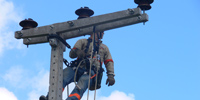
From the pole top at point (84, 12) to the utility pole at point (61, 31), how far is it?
0.31m

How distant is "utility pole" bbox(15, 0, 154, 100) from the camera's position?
31.2ft

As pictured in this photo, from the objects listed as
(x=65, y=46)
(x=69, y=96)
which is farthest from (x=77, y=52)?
(x=69, y=96)

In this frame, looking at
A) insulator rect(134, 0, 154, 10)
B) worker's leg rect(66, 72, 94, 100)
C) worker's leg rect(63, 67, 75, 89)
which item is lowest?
worker's leg rect(66, 72, 94, 100)

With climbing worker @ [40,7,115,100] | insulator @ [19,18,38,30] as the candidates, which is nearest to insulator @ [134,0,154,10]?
climbing worker @ [40,7,115,100]

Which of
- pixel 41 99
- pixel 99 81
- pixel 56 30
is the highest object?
pixel 56 30

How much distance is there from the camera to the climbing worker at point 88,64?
10038 mm

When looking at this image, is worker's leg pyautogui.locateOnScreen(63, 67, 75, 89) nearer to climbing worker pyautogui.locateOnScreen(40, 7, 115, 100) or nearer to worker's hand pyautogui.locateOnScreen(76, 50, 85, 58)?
climbing worker pyautogui.locateOnScreen(40, 7, 115, 100)

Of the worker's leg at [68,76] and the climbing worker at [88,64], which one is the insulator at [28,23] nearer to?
the climbing worker at [88,64]

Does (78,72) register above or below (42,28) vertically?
below

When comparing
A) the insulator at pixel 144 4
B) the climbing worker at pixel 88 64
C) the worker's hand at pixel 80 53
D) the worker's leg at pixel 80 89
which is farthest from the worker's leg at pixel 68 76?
the insulator at pixel 144 4

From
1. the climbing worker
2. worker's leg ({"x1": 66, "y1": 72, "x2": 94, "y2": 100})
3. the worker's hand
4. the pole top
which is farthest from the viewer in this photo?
the pole top

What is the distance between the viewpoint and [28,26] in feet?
34.0

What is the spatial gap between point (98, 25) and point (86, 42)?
1.79 ft

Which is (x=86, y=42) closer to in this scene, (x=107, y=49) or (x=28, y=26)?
(x=107, y=49)
